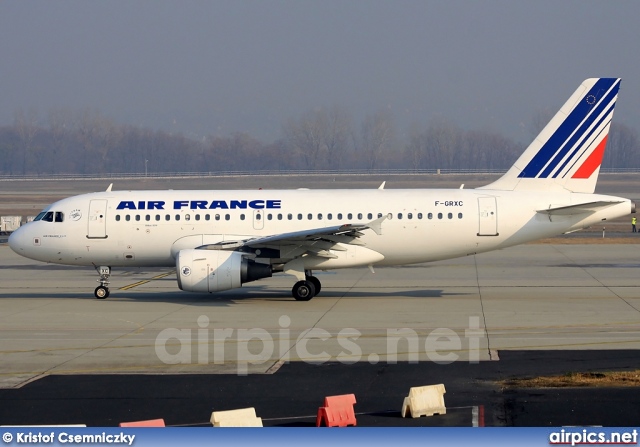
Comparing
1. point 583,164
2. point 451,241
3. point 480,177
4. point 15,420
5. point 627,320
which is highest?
point 480,177

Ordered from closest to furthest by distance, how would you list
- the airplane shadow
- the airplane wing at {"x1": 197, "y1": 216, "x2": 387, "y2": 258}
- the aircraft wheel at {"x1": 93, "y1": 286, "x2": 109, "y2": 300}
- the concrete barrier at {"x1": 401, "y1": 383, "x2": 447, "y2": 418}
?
the concrete barrier at {"x1": 401, "y1": 383, "x2": 447, "y2": 418}
the airplane wing at {"x1": 197, "y1": 216, "x2": 387, "y2": 258}
the airplane shadow
the aircraft wheel at {"x1": 93, "y1": 286, "x2": 109, "y2": 300}

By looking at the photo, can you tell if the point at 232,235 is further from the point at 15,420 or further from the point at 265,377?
the point at 15,420

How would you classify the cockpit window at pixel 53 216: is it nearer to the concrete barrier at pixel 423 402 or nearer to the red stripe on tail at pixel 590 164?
the red stripe on tail at pixel 590 164

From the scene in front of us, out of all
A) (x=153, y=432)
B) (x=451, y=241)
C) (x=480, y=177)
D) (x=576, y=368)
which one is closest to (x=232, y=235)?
(x=451, y=241)

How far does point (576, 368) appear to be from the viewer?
18203mm

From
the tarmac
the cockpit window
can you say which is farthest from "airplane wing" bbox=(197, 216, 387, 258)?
the cockpit window

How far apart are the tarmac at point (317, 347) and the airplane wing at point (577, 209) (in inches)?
115

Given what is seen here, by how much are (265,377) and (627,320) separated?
1219 centimetres

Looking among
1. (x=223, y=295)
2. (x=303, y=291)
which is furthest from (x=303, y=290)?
(x=223, y=295)

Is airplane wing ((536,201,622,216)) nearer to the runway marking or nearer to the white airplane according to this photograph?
the white airplane

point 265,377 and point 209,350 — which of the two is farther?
point 209,350

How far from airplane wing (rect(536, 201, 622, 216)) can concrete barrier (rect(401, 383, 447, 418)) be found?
1635 cm

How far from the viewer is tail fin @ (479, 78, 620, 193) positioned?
1208 inches

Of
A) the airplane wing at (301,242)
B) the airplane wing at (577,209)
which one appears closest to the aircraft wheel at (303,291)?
the airplane wing at (301,242)
